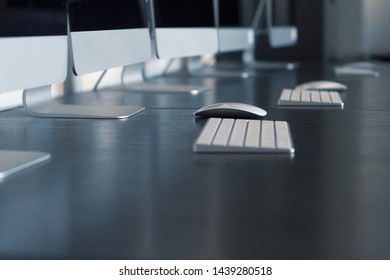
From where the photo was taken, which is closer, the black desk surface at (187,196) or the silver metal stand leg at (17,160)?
the black desk surface at (187,196)

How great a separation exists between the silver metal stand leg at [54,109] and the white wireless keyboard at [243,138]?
10.6 inches

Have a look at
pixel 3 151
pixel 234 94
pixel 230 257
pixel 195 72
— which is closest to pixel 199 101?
pixel 234 94

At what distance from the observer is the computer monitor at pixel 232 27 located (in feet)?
8.50

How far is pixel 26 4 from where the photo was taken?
1.00 meters

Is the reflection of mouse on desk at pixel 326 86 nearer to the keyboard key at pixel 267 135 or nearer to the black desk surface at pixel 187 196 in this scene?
the black desk surface at pixel 187 196

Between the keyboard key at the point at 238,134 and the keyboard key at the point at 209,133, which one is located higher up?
the keyboard key at the point at 209,133

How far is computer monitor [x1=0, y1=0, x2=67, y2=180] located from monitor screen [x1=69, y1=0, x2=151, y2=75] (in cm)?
8

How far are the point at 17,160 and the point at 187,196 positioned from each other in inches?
10.1

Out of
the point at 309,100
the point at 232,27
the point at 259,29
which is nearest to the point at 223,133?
the point at 309,100

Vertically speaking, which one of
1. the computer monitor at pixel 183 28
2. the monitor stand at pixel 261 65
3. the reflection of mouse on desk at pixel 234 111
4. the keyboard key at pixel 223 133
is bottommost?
the monitor stand at pixel 261 65

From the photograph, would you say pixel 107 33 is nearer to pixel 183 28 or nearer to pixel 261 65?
pixel 183 28

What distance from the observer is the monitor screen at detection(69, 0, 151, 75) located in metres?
1.25

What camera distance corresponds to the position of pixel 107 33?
140 centimetres

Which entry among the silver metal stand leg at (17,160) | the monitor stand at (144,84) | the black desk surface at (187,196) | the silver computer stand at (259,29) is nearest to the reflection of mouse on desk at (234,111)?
the black desk surface at (187,196)
